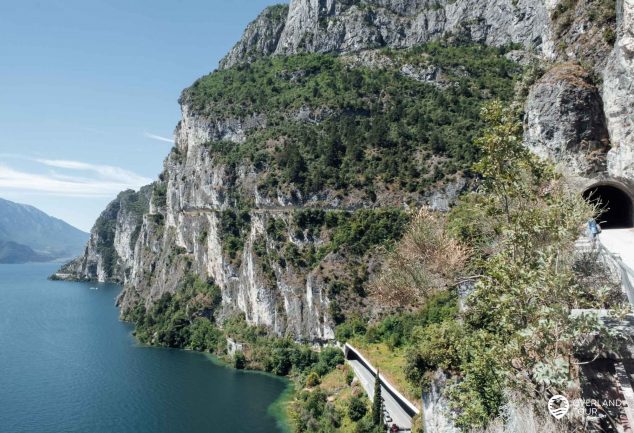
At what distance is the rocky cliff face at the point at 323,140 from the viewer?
840 inches

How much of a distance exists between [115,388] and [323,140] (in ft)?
148

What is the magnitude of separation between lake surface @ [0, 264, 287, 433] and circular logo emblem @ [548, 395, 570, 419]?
3375cm

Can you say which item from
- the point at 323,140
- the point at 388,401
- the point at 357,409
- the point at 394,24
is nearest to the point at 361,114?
the point at 323,140

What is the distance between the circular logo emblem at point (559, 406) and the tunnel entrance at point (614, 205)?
48.7 feet

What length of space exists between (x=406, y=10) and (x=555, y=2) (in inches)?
3117

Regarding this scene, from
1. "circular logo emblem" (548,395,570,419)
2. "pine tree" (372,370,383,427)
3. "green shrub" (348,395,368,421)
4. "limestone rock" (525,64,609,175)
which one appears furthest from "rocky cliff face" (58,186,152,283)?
"circular logo emblem" (548,395,570,419)

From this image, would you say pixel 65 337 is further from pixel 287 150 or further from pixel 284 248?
pixel 287 150

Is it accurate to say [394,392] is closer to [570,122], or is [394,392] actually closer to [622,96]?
[570,122]

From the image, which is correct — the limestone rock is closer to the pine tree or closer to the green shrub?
the pine tree

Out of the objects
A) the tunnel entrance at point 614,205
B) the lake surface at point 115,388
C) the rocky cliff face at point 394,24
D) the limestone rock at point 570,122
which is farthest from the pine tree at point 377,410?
the rocky cliff face at point 394,24

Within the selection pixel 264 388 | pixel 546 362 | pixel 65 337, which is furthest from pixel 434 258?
pixel 65 337

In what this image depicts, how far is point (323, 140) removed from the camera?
73.3 metres

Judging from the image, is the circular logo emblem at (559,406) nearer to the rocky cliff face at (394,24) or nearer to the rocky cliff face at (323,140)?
the rocky cliff face at (323,140)

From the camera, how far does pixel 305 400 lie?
133 feet
